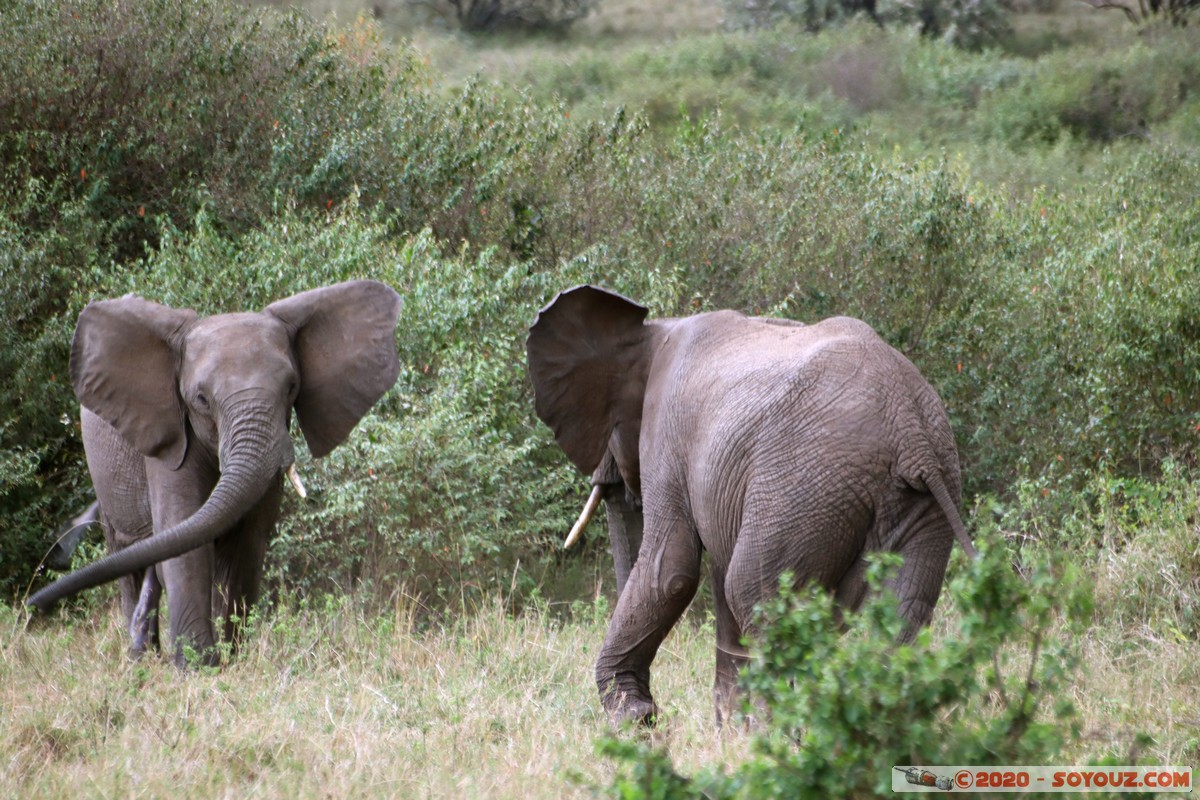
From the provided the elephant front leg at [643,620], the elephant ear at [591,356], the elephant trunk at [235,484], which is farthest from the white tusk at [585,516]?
the elephant trunk at [235,484]

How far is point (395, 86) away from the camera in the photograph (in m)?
13.6

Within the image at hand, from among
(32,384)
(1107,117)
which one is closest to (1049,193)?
(1107,117)

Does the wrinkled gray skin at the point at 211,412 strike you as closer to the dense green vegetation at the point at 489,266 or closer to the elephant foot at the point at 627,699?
the dense green vegetation at the point at 489,266

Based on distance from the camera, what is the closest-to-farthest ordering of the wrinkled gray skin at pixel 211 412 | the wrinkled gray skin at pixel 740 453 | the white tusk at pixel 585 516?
the wrinkled gray skin at pixel 740 453 → the white tusk at pixel 585 516 → the wrinkled gray skin at pixel 211 412

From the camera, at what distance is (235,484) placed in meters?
6.23

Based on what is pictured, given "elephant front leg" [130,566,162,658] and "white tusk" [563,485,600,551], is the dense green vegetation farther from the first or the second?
"white tusk" [563,485,600,551]

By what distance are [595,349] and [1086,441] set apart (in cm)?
488

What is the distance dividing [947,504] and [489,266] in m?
6.50

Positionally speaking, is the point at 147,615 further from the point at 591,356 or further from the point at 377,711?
the point at 591,356

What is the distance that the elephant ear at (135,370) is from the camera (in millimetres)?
6836

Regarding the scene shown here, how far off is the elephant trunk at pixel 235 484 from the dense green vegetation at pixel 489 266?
69.1 inches

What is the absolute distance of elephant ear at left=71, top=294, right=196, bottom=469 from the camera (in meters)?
6.84

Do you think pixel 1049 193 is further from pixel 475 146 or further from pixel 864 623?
pixel 864 623

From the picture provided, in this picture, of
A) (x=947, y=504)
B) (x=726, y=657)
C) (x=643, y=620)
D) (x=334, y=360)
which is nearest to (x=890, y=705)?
(x=947, y=504)
